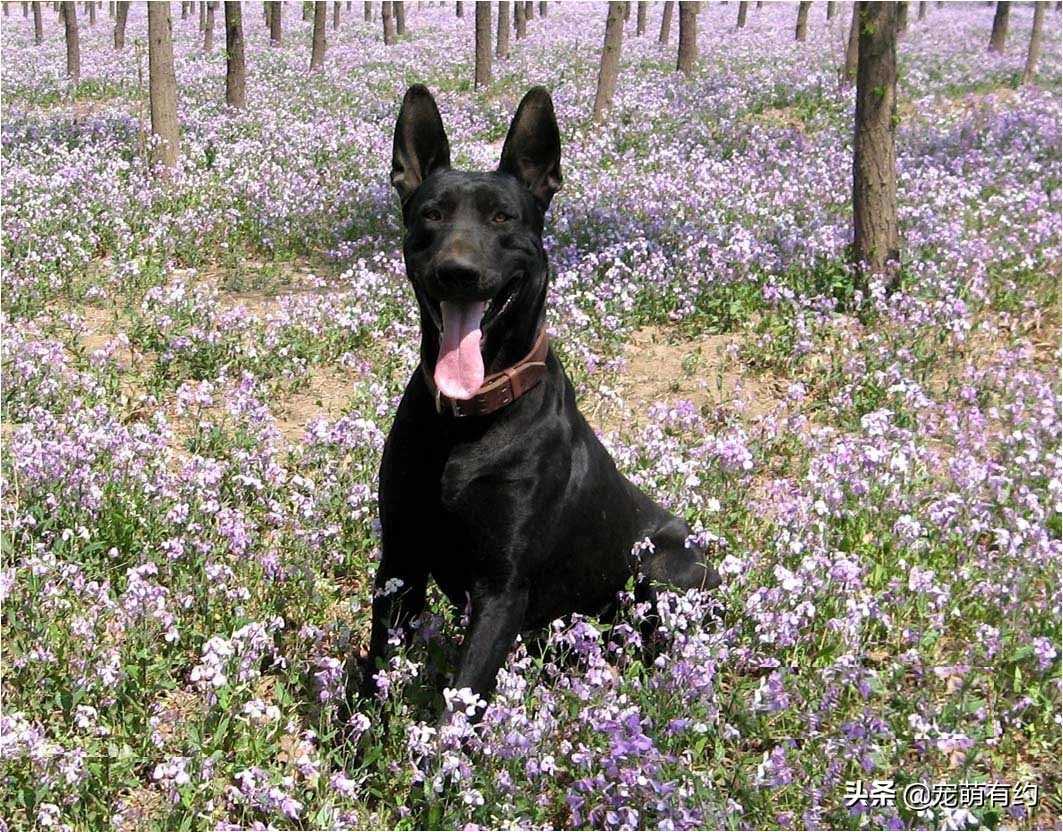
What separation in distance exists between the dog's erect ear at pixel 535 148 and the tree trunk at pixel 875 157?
601cm

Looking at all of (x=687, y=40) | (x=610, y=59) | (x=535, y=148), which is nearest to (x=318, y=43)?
(x=687, y=40)

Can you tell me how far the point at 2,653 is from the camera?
450cm

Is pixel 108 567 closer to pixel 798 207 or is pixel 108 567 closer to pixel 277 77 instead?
pixel 798 207

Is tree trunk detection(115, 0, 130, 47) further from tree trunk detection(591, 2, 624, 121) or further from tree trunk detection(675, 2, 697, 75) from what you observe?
tree trunk detection(591, 2, 624, 121)

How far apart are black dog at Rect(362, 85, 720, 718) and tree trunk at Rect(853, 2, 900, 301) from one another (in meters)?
6.17

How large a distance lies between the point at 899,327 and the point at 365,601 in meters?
5.72

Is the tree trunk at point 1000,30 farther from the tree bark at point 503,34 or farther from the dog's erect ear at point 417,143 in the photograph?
the dog's erect ear at point 417,143

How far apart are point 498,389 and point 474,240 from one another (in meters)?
0.56

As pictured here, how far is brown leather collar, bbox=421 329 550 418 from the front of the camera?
367cm

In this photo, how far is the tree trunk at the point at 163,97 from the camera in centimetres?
1407

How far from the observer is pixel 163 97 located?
14.4 metres

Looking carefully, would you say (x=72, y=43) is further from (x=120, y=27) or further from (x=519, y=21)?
(x=519, y=21)

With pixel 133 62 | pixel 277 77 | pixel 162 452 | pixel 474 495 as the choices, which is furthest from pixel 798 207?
pixel 133 62

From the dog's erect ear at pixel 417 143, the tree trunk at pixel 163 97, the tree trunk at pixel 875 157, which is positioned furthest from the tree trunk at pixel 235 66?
the dog's erect ear at pixel 417 143
